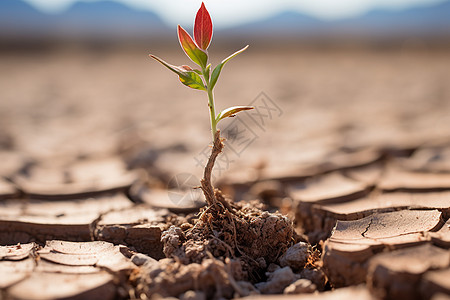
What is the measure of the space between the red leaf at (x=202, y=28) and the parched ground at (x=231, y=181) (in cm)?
73

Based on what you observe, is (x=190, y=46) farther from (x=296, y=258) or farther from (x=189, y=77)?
(x=296, y=258)

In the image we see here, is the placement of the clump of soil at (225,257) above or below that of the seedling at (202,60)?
below

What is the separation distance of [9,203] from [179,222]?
976 mm

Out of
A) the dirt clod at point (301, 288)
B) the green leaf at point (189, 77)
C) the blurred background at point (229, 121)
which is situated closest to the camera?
the dirt clod at point (301, 288)

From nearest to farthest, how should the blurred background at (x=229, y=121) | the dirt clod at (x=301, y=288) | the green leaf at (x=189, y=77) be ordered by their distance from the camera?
the dirt clod at (x=301, y=288), the green leaf at (x=189, y=77), the blurred background at (x=229, y=121)

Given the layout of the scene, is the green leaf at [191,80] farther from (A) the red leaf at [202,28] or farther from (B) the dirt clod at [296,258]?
(B) the dirt clod at [296,258]

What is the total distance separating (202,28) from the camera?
1.13m

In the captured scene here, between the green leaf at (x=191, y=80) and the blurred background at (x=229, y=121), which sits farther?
the blurred background at (x=229, y=121)

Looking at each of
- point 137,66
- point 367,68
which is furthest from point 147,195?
point 137,66

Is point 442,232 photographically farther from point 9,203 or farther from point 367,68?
point 367,68

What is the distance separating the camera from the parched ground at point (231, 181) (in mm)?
1103

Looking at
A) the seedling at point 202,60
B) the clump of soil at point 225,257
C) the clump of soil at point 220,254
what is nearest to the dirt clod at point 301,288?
the clump of soil at point 225,257

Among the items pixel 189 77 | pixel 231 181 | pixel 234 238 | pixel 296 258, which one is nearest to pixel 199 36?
pixel 189 77

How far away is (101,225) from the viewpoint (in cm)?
152
